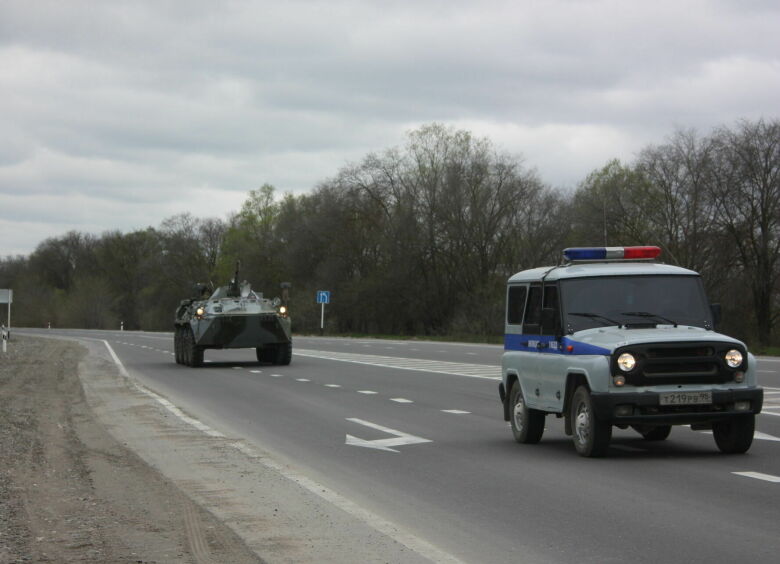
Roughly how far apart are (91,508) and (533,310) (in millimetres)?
5642

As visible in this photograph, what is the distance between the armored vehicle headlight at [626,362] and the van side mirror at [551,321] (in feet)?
3.44

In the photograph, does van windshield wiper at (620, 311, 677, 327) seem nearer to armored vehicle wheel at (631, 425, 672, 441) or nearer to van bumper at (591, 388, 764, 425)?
van bumper at (591, 388, 764, 425)

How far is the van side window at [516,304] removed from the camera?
12969 mm

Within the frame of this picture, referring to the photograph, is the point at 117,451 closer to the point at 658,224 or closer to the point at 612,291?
the point at 612,291

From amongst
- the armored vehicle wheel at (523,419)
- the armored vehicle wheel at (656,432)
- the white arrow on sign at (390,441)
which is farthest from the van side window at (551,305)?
the white arrow on sign at (390,441)

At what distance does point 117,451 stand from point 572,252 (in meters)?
5.25

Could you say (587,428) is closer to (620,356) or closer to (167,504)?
(620,356)

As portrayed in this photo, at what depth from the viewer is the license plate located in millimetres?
10875

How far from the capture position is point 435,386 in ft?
76.4

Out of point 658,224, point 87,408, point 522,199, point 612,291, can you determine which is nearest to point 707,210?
point 658,224

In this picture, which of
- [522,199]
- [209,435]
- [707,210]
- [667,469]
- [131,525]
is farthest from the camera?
[522,199]

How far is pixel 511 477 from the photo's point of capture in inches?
408

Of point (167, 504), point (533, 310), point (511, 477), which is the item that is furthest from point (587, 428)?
point (167, 504)

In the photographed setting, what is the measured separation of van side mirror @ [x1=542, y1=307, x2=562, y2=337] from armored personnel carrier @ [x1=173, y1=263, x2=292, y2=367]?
784 inches
